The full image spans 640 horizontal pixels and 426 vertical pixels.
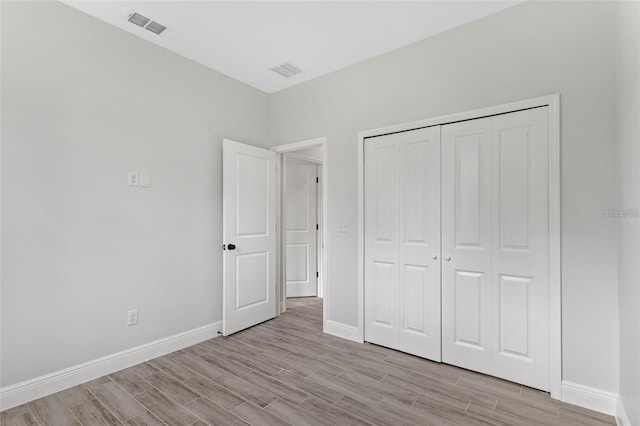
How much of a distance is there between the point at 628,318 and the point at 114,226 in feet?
11.8

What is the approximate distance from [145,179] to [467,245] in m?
2.89

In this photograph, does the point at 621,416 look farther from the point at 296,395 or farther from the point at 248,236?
the point at 248,236

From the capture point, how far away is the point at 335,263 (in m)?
3.38

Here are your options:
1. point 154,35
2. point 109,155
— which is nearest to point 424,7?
point 154,35

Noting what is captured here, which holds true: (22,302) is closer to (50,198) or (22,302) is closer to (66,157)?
(50,198)

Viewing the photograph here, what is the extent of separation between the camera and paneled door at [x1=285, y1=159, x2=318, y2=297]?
5.05m

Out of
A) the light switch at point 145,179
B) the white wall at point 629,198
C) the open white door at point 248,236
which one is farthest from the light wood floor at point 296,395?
the light switch at point 145,179

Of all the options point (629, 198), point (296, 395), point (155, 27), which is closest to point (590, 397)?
point (629, 198)

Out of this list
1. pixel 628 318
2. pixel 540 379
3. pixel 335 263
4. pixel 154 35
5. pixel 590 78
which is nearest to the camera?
pixel 628 318

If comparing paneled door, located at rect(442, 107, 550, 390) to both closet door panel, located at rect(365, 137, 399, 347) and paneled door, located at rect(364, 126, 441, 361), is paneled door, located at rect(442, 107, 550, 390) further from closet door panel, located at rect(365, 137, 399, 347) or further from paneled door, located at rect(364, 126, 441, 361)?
closet door panel, located at rect(365, 137, 399, 347)

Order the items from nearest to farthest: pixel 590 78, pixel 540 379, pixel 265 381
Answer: pixel 590 78
pixel 540 379
pixel 265 381

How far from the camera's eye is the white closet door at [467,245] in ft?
8.07

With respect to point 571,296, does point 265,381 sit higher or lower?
lower

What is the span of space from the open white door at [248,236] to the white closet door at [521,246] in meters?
2.44
